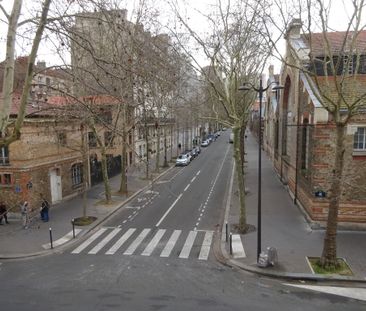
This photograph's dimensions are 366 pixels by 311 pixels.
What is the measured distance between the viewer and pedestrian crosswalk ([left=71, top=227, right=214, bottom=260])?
51.8 feet

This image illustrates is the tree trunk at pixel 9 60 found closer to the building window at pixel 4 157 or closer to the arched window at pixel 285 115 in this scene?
the building window at pixel 4 157

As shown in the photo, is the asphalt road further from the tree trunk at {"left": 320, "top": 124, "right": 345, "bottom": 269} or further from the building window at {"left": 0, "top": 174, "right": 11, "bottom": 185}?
the building window at {"left": 0, "top": 174, "right": 11, "bottom": 185}

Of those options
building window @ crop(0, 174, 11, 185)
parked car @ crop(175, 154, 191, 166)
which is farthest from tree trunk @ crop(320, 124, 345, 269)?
parked car @ crop(175, 154, 191, 166)

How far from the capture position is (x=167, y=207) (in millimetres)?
24391

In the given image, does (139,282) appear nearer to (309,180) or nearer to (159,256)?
(159,256)

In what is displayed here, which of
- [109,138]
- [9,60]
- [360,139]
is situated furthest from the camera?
[109,138]

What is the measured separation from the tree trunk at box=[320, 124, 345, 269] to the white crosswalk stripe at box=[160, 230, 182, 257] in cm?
630

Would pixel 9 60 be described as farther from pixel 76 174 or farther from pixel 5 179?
pixel 76 174

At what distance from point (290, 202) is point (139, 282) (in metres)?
14.3

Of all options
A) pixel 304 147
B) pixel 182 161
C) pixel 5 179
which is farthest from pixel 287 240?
pixel 182 161

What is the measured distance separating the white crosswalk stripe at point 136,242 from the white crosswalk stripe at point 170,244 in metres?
1.39

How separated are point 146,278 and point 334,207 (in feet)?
23.7

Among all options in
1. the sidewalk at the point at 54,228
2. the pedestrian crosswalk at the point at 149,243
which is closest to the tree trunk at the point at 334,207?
the pedestrian crosswalk at the point at 149,243

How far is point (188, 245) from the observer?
16.7 m
